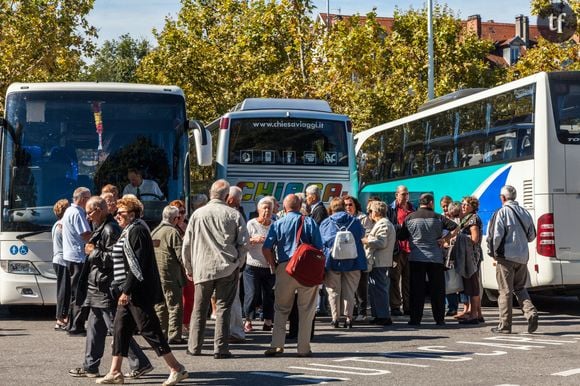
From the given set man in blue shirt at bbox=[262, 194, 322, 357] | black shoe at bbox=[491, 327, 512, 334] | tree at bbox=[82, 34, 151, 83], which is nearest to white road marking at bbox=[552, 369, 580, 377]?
man in blue shirt at bbox=[262, 194, 322, 357]

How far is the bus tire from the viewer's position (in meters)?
20.5

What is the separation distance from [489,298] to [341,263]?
5938 millimetres

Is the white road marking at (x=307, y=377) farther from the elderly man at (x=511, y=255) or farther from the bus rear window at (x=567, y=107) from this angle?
the bus rear window at (x=567, y=107)

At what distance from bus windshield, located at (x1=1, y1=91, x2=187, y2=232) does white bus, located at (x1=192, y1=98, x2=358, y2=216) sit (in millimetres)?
5735

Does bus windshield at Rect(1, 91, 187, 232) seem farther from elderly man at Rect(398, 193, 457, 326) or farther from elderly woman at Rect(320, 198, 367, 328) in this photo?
elderly man at Rect(398, 193, 457, 326)

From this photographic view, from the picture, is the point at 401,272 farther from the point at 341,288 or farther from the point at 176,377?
the point at 176,377

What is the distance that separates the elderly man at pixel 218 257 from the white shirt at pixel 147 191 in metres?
4.27

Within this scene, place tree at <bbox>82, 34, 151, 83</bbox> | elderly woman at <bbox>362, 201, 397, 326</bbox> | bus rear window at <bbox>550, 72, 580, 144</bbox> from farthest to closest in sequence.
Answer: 1. tree at <bbox>82, 34, 151, 83</bbox>
2. bus rear window at <bbox>550, 72, 580, 144</bbox>
3. elderly woman at <bbox>362, 201, 397, 326</bbox>

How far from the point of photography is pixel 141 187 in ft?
55.1

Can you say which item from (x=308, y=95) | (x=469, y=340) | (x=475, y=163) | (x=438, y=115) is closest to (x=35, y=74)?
(x=308, y=95)

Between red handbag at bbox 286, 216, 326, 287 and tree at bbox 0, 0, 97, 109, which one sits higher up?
tree at bbox 0, 0, 97, 109

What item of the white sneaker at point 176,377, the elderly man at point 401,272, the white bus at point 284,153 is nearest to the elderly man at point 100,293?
the white sneaker at point 176,377

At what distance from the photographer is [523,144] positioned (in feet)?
60.4

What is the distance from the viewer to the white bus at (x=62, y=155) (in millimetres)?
16609
